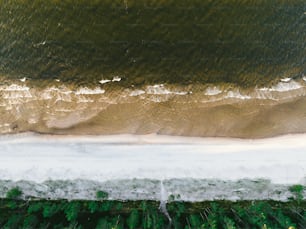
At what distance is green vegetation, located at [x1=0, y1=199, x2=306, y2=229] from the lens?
22.9 ft

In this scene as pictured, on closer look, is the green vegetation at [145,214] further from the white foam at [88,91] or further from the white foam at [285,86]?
the white foam at [285,86]

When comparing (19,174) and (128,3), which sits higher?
(128,3)

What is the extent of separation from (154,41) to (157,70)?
903 mm

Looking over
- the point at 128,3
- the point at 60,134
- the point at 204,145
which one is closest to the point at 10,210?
the point at 60,134

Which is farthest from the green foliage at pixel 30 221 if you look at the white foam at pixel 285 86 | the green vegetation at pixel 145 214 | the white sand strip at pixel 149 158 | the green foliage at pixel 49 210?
the white foam at pixel 285 86

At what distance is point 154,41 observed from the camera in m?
7.96

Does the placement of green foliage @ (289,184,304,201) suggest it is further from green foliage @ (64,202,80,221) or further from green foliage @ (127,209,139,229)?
green foliage @ (64,202,80,221)

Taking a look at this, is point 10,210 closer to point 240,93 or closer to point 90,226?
point 90,226

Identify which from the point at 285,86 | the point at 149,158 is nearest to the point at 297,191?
the point at 285,86

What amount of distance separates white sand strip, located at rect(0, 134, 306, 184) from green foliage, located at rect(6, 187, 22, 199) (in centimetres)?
34

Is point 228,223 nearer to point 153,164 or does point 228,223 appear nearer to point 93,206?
point 153,164

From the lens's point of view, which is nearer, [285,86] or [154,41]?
[154,41]

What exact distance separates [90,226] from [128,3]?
673 centimetres

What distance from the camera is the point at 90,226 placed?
730cm
